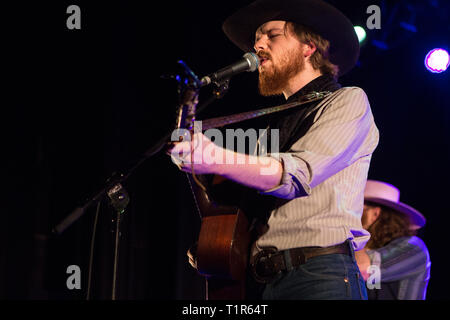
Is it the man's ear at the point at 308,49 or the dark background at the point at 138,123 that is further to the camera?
the dark background at the point at 138,123

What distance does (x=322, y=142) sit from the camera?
184 centimetres

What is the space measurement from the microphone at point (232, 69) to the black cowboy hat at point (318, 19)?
2.39ft

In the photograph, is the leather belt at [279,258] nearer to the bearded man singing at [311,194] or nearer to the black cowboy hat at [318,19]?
the bearded man singing at [311,194]

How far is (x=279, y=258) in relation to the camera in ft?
5.97

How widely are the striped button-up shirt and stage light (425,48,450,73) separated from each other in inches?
94.1

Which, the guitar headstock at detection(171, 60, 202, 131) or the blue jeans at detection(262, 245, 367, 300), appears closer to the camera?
the guitar headstock at detection(171, 60, 202, 131)

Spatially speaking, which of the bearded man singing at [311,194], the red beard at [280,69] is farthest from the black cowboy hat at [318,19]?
the bearded man singing at [311,194]

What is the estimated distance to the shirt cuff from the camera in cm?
Result: 171

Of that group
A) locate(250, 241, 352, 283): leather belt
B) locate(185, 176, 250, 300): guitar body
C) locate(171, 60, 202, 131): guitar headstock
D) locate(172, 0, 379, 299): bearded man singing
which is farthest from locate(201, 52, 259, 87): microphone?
locate(250, 241, 352, 283): leather belt

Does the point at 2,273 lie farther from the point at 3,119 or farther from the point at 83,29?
the point at 83,29

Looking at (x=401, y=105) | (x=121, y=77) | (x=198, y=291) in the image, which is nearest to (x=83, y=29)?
(x=121, y=77)

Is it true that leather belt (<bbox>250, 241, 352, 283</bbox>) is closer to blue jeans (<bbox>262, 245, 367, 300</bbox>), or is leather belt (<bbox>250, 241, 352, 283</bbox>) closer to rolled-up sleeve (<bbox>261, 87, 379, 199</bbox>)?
blue jeans (<bbox>262, 245, 367, 300</bbox>)

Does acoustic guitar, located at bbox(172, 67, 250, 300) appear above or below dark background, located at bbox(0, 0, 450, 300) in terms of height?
below

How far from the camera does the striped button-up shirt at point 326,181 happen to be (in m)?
1.78
